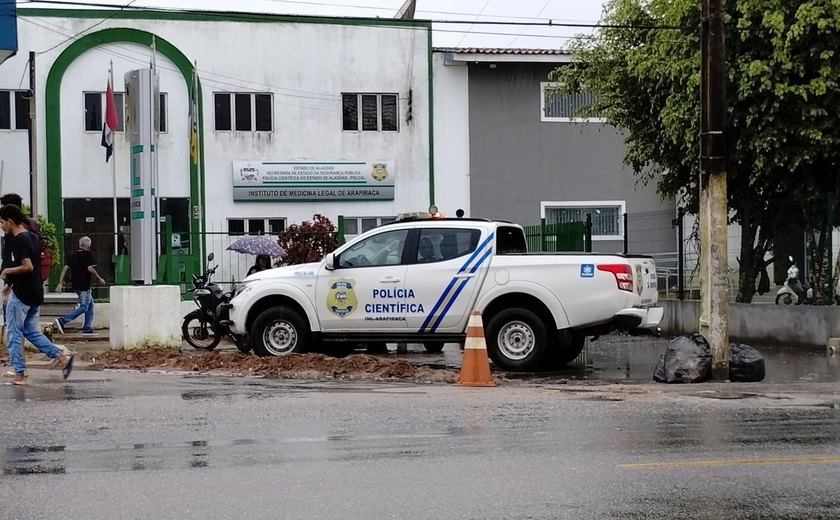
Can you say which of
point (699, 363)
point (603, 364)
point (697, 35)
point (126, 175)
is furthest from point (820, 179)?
point (126, 175)

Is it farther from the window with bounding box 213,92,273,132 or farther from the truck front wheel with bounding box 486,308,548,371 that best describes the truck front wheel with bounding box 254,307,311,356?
the window with bounding box 213,92,273,132

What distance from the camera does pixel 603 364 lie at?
15.0m

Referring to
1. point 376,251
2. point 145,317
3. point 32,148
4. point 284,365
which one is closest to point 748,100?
point 376,251

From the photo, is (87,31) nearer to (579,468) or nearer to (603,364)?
(603,364)

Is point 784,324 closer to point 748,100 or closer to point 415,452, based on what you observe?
point 748,100

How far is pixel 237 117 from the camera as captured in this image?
28906 millimetres

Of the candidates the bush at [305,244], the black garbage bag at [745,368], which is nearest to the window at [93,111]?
the bush at [305,244]

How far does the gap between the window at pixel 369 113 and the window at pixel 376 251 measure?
1550 centimetres

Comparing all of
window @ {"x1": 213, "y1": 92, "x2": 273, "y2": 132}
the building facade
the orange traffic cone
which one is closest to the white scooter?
the orange traffic cone

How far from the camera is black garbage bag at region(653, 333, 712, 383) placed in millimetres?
12203

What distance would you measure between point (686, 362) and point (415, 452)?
5.56 meters

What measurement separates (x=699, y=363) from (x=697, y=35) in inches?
269

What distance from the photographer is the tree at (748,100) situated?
629 inches

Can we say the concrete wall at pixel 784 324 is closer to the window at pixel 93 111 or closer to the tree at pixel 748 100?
the tree at pixel 748 100
